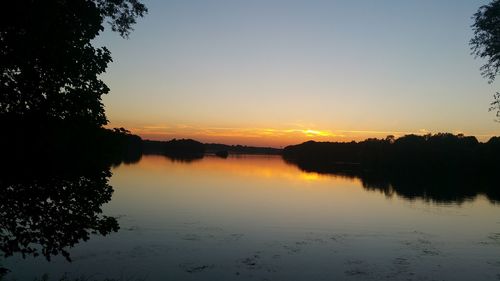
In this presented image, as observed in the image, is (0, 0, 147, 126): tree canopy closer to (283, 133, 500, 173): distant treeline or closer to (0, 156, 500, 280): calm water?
(0, 156, 500, 280): calm water

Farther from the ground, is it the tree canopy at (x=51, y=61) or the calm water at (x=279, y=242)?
the tree canopy at (x=51, y=61)

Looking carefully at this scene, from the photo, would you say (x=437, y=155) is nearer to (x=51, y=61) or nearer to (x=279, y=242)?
(x=279, y=242)

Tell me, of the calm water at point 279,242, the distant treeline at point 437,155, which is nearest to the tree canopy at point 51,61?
the calm water at point 279,242

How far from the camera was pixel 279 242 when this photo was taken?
33.1 metres

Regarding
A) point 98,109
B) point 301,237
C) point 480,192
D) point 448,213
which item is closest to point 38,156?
point 98,109

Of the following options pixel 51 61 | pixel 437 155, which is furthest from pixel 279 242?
pixel 437 155

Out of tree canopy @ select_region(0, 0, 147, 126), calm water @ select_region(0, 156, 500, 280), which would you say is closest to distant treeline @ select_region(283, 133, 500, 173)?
calm water @ select_region(0, 156, 500, 280)

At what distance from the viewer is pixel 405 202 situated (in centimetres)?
6375

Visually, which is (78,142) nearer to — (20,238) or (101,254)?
(20,238)

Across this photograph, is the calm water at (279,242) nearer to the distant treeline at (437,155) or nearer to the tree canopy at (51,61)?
the tree canopy at (51,61)

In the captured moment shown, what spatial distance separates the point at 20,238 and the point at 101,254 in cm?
1552

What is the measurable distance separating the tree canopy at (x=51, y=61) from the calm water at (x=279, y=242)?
11.4 m

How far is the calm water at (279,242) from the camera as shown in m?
24.4

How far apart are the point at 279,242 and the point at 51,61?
25236 millimetres
